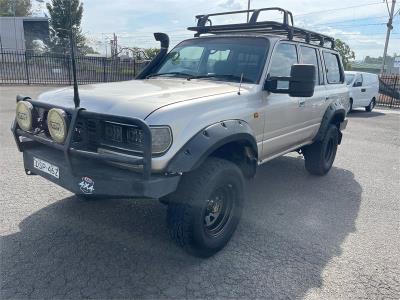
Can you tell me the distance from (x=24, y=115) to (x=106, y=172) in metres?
1.12

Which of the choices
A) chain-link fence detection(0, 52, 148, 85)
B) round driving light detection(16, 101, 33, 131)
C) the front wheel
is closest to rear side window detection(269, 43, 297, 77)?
the front wheel

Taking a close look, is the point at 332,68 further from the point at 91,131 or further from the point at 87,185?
the point at 87,185

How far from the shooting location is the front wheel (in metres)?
2.80

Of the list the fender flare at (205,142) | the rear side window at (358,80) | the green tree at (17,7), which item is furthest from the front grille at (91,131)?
the green tree at (17,7)

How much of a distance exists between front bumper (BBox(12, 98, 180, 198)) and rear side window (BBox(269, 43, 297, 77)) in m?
2.00

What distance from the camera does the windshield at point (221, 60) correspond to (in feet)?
12.7

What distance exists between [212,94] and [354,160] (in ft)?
15.5

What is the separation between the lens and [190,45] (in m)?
4.58

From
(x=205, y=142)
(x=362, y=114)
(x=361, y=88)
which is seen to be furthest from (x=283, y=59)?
(x=362, y=114)

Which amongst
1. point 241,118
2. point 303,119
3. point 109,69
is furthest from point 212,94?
point 109,69

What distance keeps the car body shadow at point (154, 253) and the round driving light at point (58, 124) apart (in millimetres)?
1051

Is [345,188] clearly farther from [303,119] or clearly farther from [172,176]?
[172,176]

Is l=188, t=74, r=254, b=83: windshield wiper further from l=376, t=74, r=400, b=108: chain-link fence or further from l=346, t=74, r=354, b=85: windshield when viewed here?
l=376, t=74, r=400, b=108: chain-link fence

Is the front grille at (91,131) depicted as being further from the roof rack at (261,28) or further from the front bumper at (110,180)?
the roof rack at (261,28)
